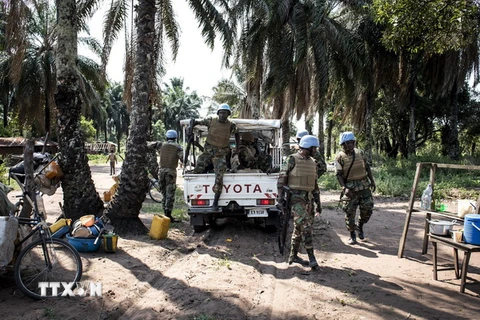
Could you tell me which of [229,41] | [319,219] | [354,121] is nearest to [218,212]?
[319,219]

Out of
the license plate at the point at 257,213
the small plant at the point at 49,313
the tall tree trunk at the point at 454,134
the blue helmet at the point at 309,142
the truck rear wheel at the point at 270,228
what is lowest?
the small plant at the point at 49,313

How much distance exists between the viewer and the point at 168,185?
9312 mm

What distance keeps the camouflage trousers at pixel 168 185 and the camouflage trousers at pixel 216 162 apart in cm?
130

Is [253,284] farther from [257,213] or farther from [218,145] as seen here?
[218,145]

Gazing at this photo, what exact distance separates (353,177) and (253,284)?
309cm

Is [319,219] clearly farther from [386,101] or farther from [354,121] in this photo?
[386,101]

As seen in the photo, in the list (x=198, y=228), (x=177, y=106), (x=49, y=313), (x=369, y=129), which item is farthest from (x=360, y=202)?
(x=177, y=106)

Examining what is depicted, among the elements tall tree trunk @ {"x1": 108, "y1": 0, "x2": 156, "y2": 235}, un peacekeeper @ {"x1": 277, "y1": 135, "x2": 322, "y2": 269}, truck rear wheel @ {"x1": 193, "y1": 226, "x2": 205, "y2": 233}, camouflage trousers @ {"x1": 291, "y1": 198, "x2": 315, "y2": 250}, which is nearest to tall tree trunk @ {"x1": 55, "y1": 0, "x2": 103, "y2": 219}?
tall tree trunk @ {"x1": 108, "y1": 0, "x2": 156, "y2": 235}

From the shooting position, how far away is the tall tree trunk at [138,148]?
7676 millimetres

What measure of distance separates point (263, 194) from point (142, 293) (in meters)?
3.50

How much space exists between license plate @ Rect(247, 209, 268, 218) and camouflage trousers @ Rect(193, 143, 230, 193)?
73cm

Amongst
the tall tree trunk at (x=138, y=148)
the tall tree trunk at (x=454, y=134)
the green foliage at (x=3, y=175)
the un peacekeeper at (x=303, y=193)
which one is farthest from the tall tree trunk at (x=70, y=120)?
the tall tree trunk at (x=454, y=134)

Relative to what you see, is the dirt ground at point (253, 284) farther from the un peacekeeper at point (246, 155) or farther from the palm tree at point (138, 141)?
the un peacekeeper at point (246, 155)

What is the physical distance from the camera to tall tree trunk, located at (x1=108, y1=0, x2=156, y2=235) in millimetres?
7676
